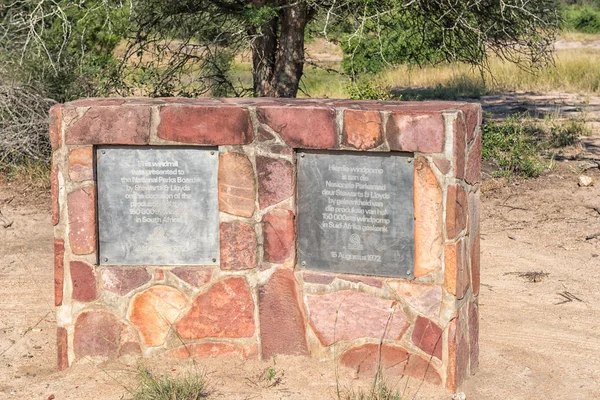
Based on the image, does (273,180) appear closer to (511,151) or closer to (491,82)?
(511,151)

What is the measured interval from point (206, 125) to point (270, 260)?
0.77m

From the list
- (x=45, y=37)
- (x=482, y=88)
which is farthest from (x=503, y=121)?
(x=45, y=37)

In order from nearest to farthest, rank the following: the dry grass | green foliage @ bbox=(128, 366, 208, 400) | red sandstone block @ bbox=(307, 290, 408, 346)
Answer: green foliage @ bbox=(128, 366, 208, 400), red sandstone block @ bbox=(307, 290, 408, 346), the dry grass

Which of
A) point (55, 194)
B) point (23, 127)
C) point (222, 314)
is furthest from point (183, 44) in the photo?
point (222, 314)

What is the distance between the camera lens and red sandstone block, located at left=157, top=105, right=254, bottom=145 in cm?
476

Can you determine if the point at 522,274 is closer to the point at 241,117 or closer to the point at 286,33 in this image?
the point at 241,117

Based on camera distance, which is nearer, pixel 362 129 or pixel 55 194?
pixel 362 129

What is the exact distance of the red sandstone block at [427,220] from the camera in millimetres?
4512

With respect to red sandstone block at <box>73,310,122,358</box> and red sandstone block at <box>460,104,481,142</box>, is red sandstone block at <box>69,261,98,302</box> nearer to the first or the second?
red sandstone block at <box>73,310,122,358</box>

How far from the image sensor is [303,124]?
184 inches

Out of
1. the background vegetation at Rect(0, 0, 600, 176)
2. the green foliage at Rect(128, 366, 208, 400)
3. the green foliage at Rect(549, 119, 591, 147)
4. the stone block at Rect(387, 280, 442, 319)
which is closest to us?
the green foliage at Rect(128, 366, 208, 400)

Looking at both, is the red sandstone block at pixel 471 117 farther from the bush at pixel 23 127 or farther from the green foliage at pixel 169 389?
the bush at pixel 23 127

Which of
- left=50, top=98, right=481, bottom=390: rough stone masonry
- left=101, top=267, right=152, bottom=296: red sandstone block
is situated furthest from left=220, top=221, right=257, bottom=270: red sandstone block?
left=101, top=267, right=152, bottom=296: red sandstone block

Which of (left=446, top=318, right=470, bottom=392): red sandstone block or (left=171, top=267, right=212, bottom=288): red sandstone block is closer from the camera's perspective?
(left=446, top=318, right=470, bottom=392): red sandstone block
